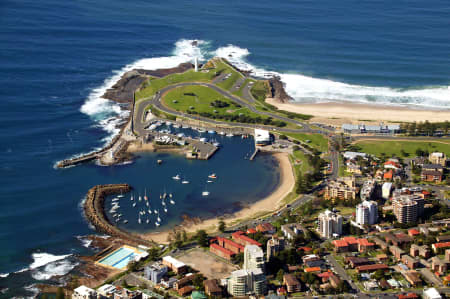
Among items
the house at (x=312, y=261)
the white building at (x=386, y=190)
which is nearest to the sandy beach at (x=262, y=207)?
the white building at (x=386, y=190)

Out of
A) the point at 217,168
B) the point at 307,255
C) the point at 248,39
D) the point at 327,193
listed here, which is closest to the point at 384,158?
the point at 327,193

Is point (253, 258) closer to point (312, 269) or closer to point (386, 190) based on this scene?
point (312, 269)

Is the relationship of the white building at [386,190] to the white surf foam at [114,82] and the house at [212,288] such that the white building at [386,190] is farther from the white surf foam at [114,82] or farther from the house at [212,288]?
the white surf foam at [114,82]

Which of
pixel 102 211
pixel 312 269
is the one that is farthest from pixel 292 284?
pixel 102 211

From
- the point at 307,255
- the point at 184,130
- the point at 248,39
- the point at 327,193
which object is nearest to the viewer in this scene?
the point at 307,255

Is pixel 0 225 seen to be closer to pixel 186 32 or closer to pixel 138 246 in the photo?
pixel 138 246

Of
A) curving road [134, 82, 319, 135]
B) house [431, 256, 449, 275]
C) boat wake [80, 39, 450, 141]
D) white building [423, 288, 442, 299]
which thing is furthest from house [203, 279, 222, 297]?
curving road [134, 82, 319, 135]
